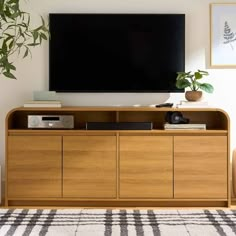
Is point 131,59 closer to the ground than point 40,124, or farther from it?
farther from it

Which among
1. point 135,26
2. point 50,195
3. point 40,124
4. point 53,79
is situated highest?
point 135,26

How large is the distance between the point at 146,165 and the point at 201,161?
0.44 meters

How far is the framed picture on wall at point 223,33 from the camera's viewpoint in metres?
4.00

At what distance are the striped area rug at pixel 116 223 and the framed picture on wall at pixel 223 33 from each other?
2147mm

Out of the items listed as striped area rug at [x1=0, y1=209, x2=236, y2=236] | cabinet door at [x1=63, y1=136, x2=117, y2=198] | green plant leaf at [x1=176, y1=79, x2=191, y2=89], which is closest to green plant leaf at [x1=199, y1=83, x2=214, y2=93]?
green plant leaf at [x1=176, y1=79, x2=191, y2=89]

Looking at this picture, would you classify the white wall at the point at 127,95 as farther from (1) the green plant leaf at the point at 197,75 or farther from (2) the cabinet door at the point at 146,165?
(2) the cabinet door at the point at 146,165

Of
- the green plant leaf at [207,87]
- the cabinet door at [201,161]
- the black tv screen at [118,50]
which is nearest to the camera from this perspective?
the cabinet door at [201,161]

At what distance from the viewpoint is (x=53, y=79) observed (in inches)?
158

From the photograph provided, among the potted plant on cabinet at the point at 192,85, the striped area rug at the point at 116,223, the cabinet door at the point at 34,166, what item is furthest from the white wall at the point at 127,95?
the striped area rug at the point at 116,223

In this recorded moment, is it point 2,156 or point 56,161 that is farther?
point 2,156

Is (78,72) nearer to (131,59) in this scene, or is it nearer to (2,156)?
(131,59)

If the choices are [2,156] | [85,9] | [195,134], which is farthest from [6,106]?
[195,134]

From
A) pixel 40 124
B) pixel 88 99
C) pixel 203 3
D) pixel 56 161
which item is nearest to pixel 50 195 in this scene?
pixel 56 161

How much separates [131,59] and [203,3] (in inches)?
31.1
